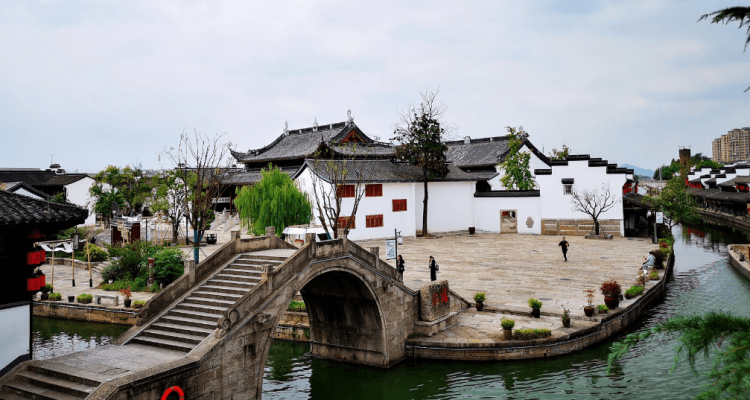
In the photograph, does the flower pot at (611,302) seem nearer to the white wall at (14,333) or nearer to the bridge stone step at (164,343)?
the bridge stone step at (164,343)

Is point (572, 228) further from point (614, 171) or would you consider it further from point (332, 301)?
point (332, 301)

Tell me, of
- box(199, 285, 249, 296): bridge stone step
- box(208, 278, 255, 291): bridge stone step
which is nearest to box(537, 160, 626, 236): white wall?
box(208, 278, 255, 291): bridge stone step

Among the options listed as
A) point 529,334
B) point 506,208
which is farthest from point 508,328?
point 506,208

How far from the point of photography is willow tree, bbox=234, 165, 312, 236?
34.6m

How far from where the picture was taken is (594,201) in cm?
4656

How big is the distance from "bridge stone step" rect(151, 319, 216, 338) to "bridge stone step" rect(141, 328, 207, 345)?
0.34 feet

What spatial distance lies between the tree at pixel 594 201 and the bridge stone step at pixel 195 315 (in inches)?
1480

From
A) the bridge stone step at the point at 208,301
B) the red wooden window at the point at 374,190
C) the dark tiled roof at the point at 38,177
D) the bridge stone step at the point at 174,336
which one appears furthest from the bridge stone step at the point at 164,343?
the dark tiled roof at the point at 38,177

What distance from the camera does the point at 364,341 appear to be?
20.3 meters

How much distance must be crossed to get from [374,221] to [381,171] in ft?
14.6

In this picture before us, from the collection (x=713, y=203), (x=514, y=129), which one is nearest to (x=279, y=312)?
(x=514, y=129)

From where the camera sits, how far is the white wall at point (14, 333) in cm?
1240

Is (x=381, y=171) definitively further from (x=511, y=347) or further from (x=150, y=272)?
(x=511, y=347)

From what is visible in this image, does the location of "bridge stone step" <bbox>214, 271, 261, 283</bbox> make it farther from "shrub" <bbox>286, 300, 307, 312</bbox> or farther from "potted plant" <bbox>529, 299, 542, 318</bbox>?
"potted plant" <bbox>529, 299, 542, 318</bbox>
